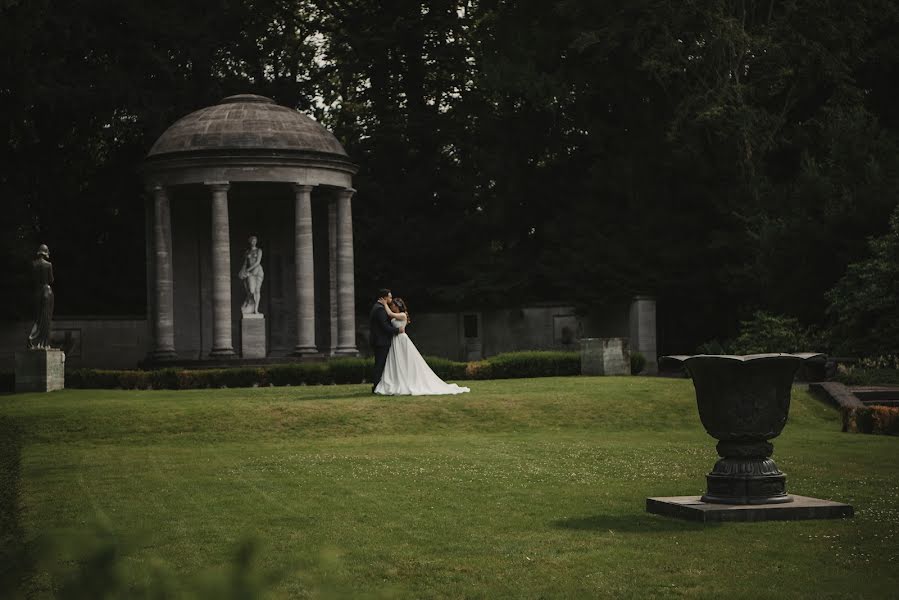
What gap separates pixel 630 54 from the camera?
158ft

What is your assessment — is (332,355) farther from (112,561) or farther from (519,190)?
(112,561)

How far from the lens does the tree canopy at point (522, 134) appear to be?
145ft

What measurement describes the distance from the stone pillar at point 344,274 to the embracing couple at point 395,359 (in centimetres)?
1489

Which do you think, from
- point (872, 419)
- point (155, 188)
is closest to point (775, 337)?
point (872, 419)

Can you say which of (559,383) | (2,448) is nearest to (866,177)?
(559,383)

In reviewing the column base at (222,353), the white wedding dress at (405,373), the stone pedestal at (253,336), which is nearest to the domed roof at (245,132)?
Result: the stone pedestal at (253,336)

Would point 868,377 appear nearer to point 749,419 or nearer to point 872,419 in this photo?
point 872,419

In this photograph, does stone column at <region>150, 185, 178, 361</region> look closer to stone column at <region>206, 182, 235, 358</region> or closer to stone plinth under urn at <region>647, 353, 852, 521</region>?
stone column at <region>206, 182, 235, 358</region>

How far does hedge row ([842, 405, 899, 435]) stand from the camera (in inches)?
942

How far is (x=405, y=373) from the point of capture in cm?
3019

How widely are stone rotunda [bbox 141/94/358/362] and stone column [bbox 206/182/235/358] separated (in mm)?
34

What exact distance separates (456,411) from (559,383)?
634cm

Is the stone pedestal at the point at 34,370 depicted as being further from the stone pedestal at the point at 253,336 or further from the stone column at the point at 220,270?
the stone pedestal at the point at 253,336

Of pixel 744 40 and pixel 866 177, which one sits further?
pixel 744 40
